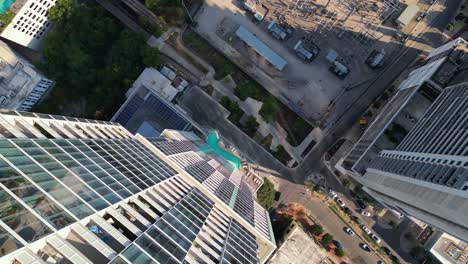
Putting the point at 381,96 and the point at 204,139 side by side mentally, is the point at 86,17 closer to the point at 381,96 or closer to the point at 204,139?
the point at 204,139

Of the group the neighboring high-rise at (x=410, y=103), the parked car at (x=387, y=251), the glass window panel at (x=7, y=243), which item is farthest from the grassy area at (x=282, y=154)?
the glass window panel at (x=7, y=243)

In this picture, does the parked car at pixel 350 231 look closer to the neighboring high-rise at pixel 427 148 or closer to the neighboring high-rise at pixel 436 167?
the neighboring high-rise at pixel 427 148

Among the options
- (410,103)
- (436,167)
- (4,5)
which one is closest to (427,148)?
(436,167)

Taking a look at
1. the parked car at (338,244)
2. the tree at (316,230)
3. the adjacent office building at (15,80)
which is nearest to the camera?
the adjacent office building at (15,80)

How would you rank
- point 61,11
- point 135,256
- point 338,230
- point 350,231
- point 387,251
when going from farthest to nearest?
point 61,11
point 338,230
point 350,231
point 387,251
point 135,256

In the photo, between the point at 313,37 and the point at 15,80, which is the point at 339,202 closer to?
the point at 313,37
